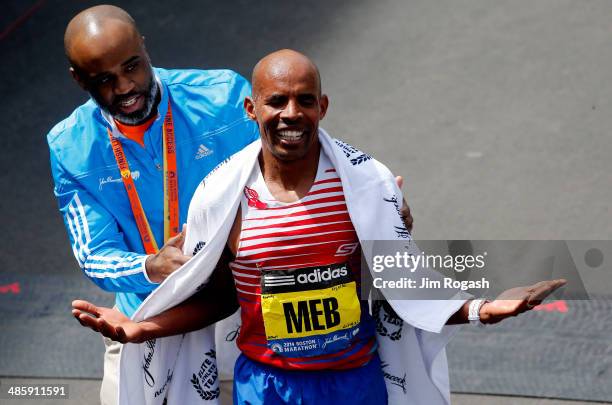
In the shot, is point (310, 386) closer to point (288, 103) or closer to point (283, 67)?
point (288, 103)

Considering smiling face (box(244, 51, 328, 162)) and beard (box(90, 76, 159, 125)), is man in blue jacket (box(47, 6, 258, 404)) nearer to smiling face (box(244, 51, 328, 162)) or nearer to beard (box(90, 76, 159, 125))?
beard (box(90, 76, 159, 125))

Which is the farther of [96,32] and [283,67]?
[96,32]

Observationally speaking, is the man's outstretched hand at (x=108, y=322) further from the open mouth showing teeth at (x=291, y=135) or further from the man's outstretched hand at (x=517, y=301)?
the man's outstretched hand at (x=517, y=301)

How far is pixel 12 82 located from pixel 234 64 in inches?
73.8

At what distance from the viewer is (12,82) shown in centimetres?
891

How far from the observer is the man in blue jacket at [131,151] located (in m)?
4.21

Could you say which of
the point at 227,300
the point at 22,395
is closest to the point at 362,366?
the point at 227,300

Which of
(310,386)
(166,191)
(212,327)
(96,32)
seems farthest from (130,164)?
(310,386)

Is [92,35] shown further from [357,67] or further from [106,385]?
[357,67]

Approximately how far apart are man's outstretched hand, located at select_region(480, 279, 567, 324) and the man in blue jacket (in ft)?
4.39

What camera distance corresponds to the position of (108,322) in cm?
370

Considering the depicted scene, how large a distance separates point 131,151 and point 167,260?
2.19 feet

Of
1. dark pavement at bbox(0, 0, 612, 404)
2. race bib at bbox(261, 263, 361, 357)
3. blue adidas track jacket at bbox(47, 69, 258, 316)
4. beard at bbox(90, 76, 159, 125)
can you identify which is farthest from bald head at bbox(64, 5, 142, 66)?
dark pavement at bbox(0, 0, 612, 404)

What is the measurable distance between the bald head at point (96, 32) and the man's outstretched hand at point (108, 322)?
1023mm
